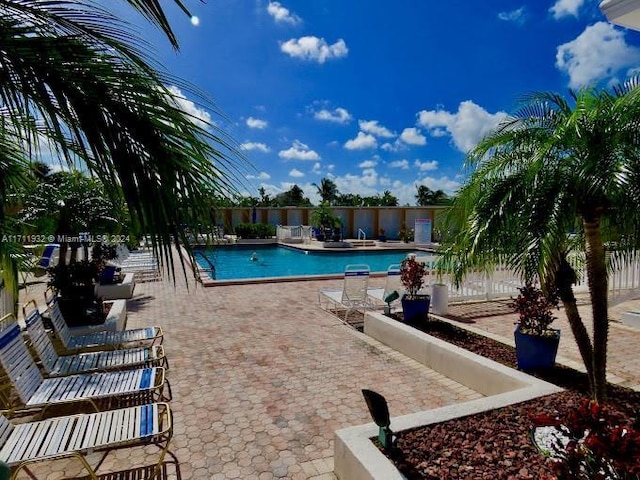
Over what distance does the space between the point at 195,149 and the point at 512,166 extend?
3.49 metres

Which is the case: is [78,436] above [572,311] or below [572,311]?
below

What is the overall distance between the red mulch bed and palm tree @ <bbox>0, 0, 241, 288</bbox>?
91.1 inches

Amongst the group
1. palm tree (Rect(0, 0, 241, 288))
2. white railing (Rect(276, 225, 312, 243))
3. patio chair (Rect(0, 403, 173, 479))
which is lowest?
patio chair (Rect(0, 403, 173, 479))

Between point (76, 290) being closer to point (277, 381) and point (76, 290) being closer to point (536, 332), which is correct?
point (277, 381)

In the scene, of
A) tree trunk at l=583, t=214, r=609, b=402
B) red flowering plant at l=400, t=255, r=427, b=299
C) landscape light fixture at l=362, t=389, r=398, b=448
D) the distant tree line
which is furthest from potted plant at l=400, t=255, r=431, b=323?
the distant tree line

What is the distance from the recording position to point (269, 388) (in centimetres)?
473

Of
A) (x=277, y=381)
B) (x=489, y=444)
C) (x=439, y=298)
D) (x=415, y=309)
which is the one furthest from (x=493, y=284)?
(x=489, y=444)

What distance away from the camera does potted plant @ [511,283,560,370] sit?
4.55 meters

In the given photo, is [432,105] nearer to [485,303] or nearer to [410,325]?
[485,303]

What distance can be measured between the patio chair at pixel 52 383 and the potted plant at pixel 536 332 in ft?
13.0

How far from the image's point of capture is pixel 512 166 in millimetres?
4008

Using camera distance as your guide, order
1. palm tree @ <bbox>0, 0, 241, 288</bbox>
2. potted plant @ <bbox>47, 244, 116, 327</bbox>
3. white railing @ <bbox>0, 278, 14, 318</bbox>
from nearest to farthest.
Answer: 1. palm tree @ <bbox>0, 0, 241, 288</bbox>
2. white railing @ <bbox>0, 278, 14, 318</bbox>
3. potted plant @ <bbox>47, 244, 116, 327</bbox>

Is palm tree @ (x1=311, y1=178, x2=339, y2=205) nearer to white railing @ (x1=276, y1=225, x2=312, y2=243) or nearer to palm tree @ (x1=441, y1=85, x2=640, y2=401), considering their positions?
white railing @ (x1=276, y1=225, x2=312, y2=243)

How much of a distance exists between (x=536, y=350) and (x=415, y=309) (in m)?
2.35
